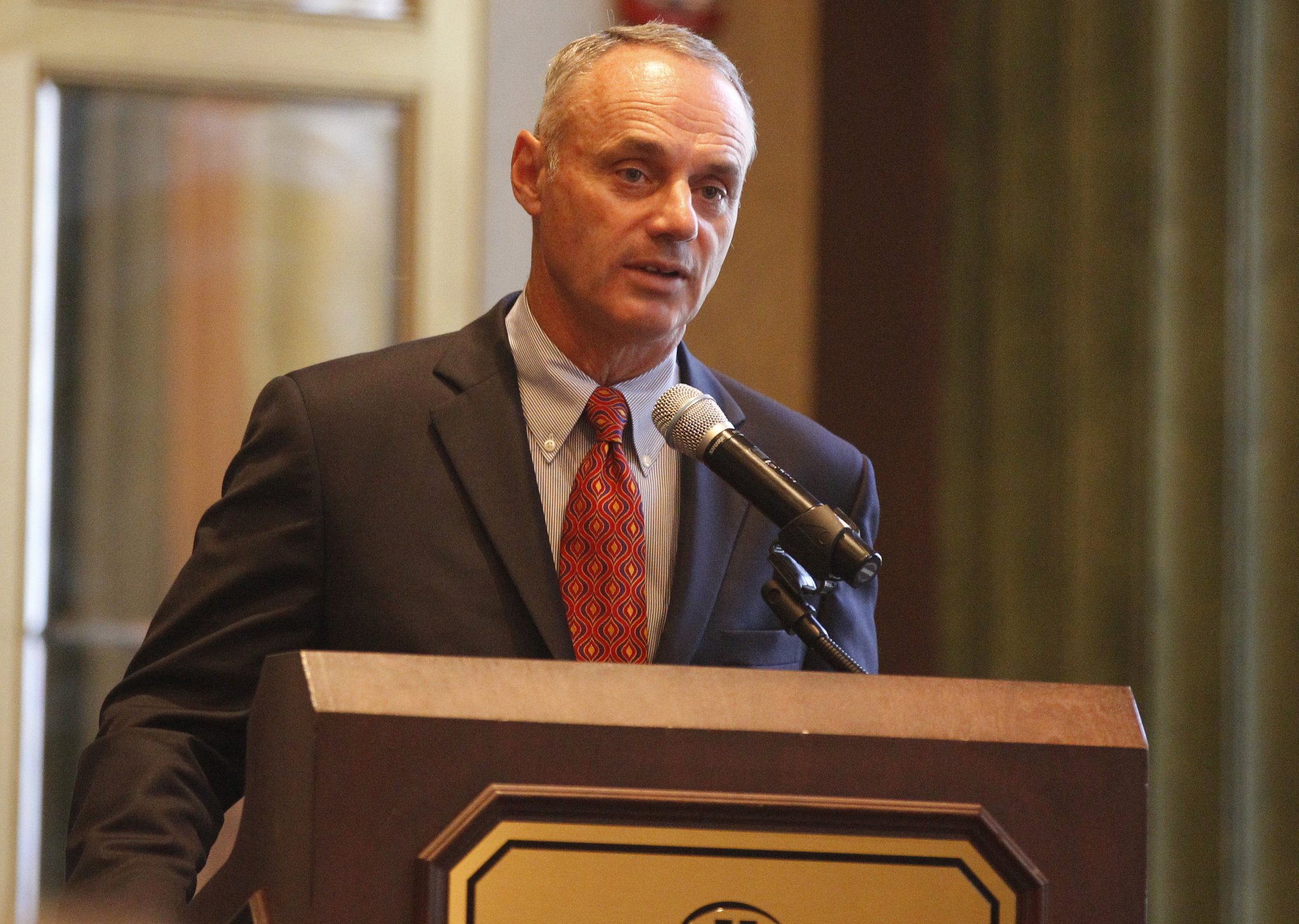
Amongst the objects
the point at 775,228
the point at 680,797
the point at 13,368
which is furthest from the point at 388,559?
the point at 775,228

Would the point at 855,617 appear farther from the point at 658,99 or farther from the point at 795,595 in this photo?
the point at 658,99

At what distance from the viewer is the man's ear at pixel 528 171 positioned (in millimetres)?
1690

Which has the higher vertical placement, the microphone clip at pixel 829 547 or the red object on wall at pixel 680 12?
the red object on wall at pixel 680 12

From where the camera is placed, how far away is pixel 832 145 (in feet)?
12.5

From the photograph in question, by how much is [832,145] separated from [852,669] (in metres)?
2.82

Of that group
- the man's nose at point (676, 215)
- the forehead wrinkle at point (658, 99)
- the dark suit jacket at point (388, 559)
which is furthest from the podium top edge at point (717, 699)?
the forehead wrinkle at point (658, 99)

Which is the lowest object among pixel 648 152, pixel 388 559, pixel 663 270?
pixel 388 559


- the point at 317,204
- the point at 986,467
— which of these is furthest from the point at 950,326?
the point at 317,204

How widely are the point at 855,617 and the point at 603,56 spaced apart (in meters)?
0.61

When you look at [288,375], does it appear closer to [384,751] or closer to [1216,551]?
[384,751]

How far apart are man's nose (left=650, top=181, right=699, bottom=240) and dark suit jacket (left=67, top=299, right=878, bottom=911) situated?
212 millimetres

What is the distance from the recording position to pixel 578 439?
5.30ft

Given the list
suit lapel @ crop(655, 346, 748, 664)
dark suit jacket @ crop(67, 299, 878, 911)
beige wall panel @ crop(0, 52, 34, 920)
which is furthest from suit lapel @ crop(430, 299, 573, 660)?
beige wall panel @ crop(0, 52, 34, 920)

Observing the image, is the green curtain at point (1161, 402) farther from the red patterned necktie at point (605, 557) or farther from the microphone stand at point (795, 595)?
the microphone stand at point (795, 595)
